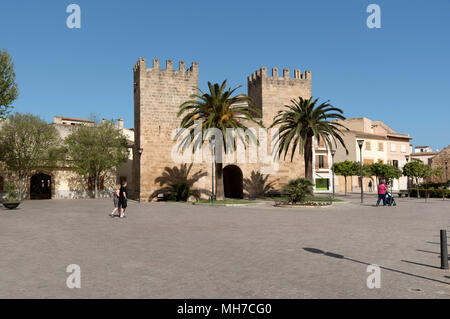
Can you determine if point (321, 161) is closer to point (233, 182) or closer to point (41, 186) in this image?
point (233, 182)

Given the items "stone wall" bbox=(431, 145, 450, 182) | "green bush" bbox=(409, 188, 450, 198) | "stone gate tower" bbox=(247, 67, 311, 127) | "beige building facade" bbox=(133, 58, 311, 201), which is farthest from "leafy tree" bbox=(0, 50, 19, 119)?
"stone wall" bbox=(431, 145, 450, 182)

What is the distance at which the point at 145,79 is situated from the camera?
98.8 ft

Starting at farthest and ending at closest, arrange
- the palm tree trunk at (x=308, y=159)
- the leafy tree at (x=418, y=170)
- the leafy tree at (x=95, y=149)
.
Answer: the leafy tree at (x=418, y=170) → the leafy tree at (x=95, y=149) → the palm tree trunk at (x=308, y=159)

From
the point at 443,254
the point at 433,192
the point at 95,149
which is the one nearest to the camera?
the point at 443,254

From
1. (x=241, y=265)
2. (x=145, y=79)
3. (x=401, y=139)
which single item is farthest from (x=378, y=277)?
(x=401, y=139)

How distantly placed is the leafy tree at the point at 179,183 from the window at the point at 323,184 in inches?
843

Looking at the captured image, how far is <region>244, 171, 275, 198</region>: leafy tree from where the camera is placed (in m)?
32.5

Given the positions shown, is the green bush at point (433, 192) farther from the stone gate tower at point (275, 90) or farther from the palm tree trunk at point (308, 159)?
the stone gate tower at point (275, 90)

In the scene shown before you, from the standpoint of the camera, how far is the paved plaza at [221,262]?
5.07 meters

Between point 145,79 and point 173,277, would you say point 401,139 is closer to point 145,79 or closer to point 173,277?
point 145,79

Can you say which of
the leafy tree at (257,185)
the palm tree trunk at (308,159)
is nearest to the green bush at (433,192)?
the palm tree trunk at (308,159)

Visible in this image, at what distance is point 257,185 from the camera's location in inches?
1291

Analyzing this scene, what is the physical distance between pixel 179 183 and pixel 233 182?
21.6ft

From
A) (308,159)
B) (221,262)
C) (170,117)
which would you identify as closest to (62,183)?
(170,117)
